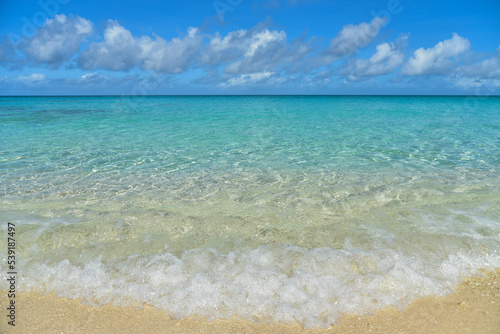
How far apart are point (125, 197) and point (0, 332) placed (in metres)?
3.67

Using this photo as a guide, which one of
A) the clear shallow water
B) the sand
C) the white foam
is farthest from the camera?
the clear shallow water

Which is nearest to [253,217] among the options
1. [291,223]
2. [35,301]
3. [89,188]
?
[291,223]

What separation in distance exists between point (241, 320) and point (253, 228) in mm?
2045

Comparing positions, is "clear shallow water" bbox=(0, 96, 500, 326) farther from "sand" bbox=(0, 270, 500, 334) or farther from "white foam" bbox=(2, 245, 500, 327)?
"sand" bbox=(0, 270, 500, 334)

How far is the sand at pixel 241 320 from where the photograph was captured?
9.86 feet

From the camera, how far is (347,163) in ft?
30.4

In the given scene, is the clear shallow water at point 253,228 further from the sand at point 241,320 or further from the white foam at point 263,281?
the sand at point 241,320

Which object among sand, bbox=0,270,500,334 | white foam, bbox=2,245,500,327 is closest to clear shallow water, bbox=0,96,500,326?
white foam, bbox=2,245,500,327

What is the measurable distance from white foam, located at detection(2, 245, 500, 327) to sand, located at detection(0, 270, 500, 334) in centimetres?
10

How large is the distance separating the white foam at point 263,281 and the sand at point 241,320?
4.1 inches

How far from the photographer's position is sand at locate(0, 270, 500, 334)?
118 inches

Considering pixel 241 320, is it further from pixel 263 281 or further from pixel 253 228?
pixel 253 228

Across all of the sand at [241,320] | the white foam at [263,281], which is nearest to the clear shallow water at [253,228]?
the white foam at [263,281]

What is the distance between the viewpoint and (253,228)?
16.7 feet
